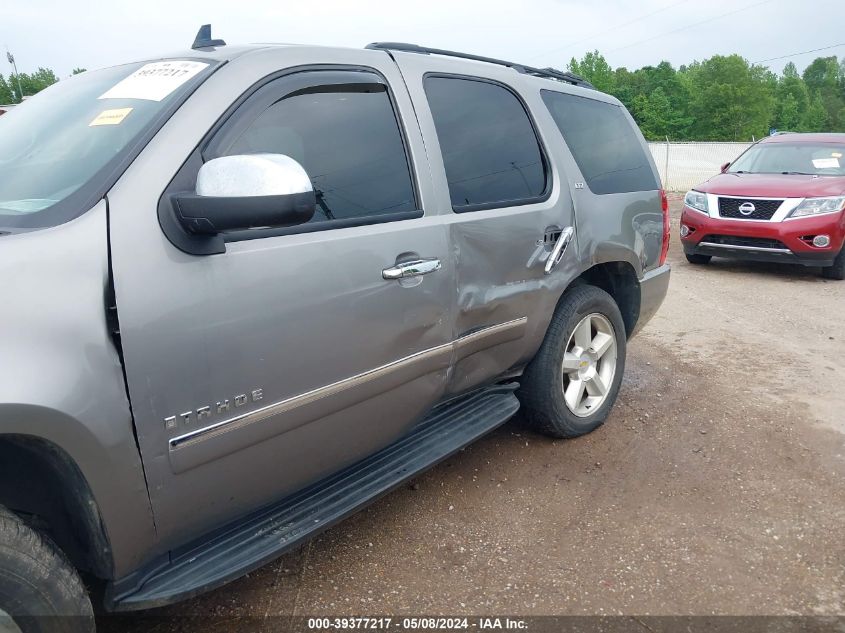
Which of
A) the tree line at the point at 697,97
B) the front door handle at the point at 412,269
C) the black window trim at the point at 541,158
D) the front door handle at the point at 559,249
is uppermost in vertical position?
the black window trim at the point at 541,158

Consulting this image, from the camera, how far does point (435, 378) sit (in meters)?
2.62

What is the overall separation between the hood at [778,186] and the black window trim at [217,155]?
263 inches

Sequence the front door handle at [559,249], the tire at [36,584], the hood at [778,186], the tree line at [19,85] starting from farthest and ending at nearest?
the tree line at [19,85], the hood at [778,186], the front door handle at [559,249], the tire at [36,584]

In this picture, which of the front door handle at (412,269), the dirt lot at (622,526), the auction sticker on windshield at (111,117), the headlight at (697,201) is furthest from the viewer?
the headlight at (697,201)

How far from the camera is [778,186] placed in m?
7.79

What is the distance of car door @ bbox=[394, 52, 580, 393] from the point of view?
2.66 metres

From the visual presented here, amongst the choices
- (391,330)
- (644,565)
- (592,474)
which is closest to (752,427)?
(592,474)

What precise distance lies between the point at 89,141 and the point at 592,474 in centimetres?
265

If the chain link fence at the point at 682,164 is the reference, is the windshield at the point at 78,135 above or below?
above

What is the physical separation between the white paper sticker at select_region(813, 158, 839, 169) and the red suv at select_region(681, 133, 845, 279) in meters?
0.01

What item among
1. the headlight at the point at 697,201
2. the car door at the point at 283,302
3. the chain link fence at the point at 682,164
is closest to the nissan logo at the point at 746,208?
the headlight at the point at 697,201

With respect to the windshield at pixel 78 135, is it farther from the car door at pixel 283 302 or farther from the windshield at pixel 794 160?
the windshield at pixel 794 160

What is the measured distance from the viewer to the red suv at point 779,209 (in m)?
7.49

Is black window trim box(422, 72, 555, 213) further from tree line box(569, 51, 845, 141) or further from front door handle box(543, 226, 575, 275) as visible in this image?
tree line box(569, 51, 845, 141)
